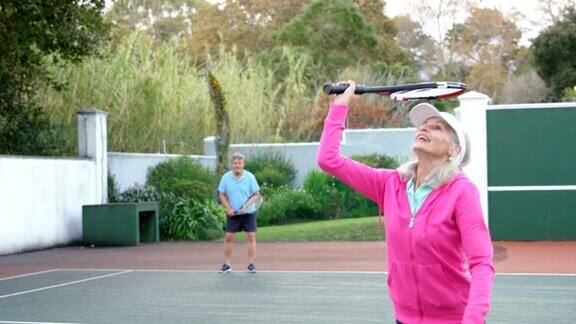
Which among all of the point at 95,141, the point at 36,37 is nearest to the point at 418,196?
the point at 36,37

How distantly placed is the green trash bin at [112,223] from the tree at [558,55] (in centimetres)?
2677

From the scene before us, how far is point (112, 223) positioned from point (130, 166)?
13.3ft

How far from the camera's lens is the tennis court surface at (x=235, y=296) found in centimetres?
1055

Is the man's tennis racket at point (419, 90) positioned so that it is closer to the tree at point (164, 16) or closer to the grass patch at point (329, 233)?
the grass patch at point (329, 233)

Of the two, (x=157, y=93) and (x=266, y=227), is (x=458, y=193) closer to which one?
(x=266, y=227)

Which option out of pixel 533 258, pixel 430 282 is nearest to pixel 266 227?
pixel 533 258

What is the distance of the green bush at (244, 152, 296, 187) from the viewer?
98.2 ft

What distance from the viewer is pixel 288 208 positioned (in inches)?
1070

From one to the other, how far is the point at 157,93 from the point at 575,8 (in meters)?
25.6

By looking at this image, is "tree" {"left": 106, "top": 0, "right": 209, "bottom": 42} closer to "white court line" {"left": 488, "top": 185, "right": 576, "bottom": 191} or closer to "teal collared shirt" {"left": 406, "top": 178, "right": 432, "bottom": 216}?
"white court line" {"left": 488, "top": 185, "right": 576, "bottom": 191}

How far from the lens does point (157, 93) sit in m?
29.3

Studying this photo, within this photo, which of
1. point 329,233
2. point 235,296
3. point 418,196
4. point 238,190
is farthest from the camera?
point 329,233

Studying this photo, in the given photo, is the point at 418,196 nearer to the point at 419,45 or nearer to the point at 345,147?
the point at 345,147

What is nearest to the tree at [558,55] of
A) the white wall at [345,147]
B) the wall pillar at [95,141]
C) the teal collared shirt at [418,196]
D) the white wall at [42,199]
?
the white wall at [345,147]
